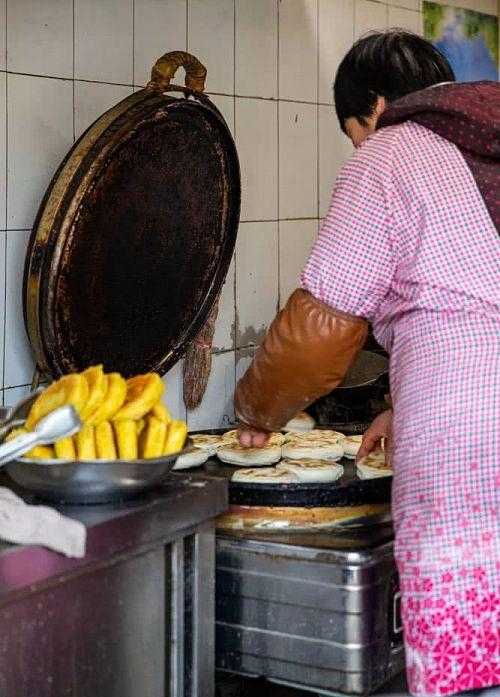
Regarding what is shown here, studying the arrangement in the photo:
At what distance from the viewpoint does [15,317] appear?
2725 mm

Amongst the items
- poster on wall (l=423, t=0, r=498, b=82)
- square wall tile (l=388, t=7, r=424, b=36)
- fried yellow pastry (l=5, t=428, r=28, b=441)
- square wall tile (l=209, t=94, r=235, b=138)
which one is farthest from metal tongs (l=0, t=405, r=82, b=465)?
poster on wall (l=423, t=0, r=498, b=82)

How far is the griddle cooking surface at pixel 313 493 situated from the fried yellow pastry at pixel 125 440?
1.88 ft

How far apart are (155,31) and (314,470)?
135 cm

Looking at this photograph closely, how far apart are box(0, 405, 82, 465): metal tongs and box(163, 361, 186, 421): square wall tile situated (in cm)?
157

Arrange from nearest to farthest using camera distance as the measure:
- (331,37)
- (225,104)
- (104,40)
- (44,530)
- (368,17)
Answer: (44,530), (104,40), (225,104), (331,37), (368,17)

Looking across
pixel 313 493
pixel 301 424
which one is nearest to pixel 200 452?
pixel 313 493

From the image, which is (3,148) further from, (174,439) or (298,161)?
(298,161)

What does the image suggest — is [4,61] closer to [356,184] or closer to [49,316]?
[49,316]

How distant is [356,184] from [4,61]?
3.39ft

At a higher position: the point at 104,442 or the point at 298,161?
the point at 298,161

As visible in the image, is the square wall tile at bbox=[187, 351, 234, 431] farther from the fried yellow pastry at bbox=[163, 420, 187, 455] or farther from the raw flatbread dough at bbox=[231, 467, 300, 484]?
the fried yellow pastry at bbox=[163, 420, 187, 455]

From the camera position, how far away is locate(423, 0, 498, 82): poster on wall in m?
4.60

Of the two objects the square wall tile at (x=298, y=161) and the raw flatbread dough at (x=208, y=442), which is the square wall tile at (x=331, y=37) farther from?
the raw flatbread dough at (x=208, y=442)

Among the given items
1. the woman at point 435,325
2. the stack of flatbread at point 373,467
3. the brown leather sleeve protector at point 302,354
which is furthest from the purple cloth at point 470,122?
the stack of flatbread at point 373,467
